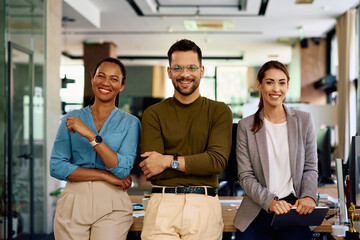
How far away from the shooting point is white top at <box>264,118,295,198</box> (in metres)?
1.90

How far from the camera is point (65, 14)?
6.63 meters

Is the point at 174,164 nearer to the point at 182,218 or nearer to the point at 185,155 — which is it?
the point at 185,155

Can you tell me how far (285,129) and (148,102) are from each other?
30.1 feet

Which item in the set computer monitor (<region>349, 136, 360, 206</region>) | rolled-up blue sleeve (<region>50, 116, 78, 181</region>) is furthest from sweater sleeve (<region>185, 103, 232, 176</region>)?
computer monitor (<region>349, 136, 360, 206</region>)

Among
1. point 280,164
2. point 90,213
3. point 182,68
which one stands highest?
point 182,68

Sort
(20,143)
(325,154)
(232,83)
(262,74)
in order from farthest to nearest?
1. (232,83)
2. (20,143)
3. (325,154)
4. (262,74)

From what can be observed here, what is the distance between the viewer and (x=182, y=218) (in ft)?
5.76

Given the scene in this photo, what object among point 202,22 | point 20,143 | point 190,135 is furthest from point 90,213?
point 202,22

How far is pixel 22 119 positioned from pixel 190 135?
9.36 ft

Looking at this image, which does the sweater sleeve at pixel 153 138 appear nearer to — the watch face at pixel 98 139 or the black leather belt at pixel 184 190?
the black leather belt at pixel 184 190

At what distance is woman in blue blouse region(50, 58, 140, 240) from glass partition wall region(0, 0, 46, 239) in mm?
2013

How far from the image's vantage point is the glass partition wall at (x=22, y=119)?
12.3 feet

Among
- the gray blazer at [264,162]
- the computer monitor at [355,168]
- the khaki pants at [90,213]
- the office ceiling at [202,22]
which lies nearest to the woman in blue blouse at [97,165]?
the khaki pants at [90,213]

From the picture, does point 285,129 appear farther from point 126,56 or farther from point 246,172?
point 126,56
